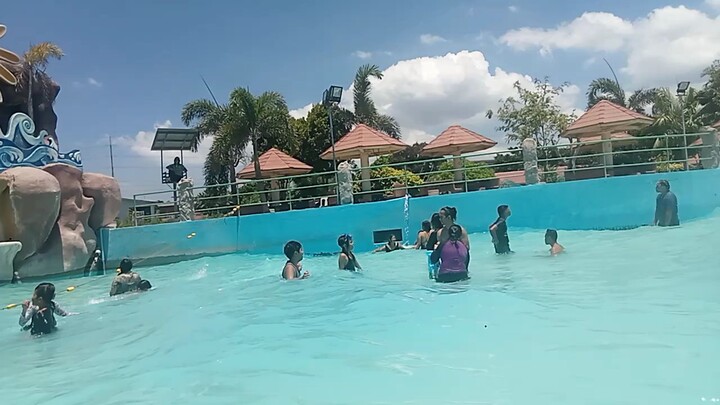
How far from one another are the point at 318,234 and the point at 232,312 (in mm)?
7656

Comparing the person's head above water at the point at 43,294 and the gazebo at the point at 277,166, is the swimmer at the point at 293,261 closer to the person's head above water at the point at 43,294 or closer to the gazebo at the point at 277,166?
the person's head above water at the point at 43,294

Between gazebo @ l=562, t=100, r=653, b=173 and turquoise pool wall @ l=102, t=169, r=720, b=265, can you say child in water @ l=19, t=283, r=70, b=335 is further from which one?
gazebo @ l=562, t=100, r=653, b=173

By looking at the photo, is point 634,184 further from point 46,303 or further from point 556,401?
point 46,303

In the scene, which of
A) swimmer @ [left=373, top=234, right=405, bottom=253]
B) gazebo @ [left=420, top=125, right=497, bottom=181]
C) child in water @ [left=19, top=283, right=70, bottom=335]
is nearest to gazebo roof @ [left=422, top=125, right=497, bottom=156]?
gazebo @ [left=420, top=125, right=497, bottom=181]

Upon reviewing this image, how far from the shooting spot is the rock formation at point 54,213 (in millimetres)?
13711

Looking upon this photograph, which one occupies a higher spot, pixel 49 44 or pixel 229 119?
pixel 49 44

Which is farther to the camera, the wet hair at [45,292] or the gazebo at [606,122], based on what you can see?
the gazebo at [606,122]

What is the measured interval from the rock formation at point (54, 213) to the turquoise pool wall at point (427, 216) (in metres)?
1.03

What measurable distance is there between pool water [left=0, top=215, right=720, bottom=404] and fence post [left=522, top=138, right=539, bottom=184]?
15.9 feet

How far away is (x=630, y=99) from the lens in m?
37.1

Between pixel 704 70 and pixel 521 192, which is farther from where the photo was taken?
pixel 704 70

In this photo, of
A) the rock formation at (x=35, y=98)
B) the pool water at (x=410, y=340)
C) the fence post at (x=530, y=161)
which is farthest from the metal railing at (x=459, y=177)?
the rock formation at (x=35, y=98)

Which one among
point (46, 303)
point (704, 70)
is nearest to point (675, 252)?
point (46, 303)

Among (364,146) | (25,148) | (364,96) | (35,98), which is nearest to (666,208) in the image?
(364,146)
